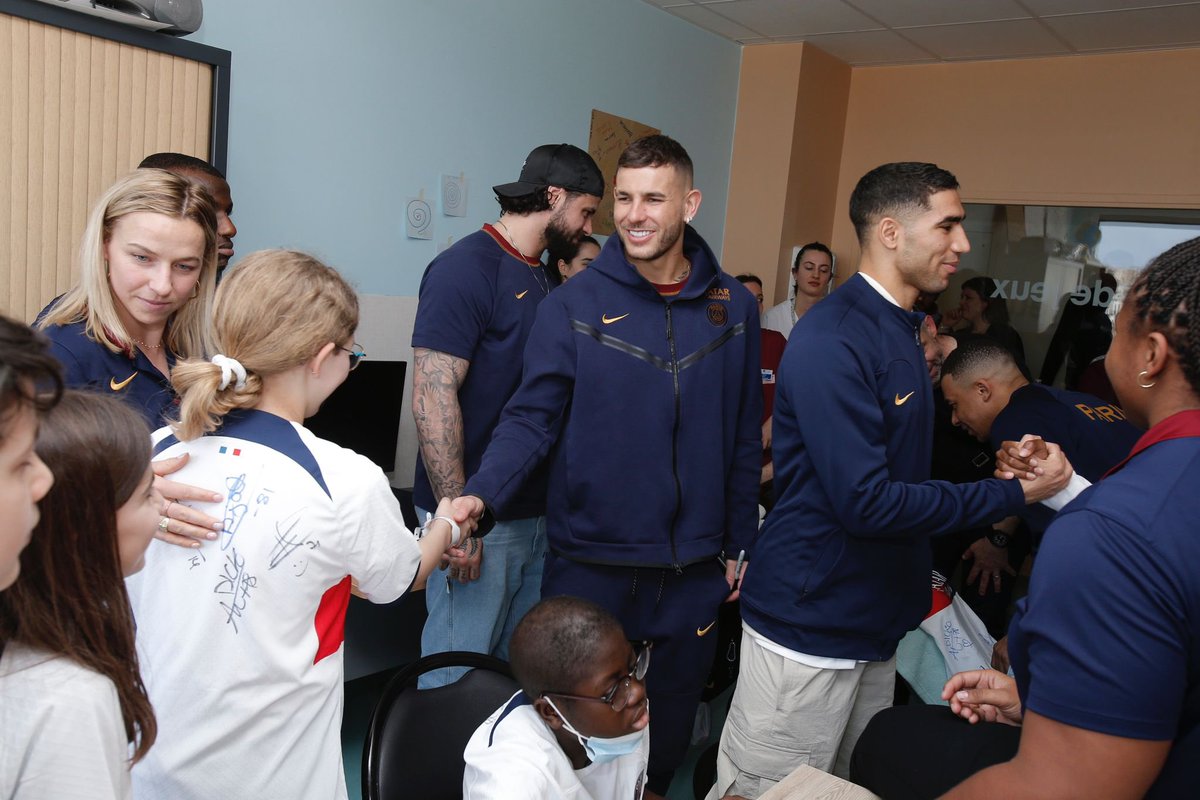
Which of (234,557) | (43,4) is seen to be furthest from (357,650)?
(43,4)

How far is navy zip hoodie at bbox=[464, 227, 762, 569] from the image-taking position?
2.03m

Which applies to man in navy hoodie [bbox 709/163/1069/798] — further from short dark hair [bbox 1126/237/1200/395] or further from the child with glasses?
the child with glasses

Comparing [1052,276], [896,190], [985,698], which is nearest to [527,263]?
[896,190]

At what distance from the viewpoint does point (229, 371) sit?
1.25 metres

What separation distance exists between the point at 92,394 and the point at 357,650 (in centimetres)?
218

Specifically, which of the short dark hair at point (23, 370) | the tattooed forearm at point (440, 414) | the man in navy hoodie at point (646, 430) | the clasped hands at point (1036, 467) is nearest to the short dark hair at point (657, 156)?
the man in navy hoodie at point (646, 430)

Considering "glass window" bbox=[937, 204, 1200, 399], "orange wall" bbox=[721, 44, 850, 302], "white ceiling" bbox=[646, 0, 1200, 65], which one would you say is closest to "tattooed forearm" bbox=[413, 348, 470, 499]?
"white ceiling" bbox=[646, 0, 1200, 65]

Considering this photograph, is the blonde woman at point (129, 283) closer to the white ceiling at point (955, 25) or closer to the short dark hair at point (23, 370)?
the short dark hair at point (23, 370)

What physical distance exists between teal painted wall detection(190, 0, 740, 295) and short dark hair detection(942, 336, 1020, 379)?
2120mm

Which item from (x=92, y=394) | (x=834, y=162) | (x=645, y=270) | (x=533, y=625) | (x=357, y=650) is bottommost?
(x=357, y=650)

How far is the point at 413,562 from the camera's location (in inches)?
55.6

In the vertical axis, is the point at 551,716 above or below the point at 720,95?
below

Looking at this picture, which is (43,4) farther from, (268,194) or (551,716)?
(551,716)

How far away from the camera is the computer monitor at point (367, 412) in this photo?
3.10 meters
